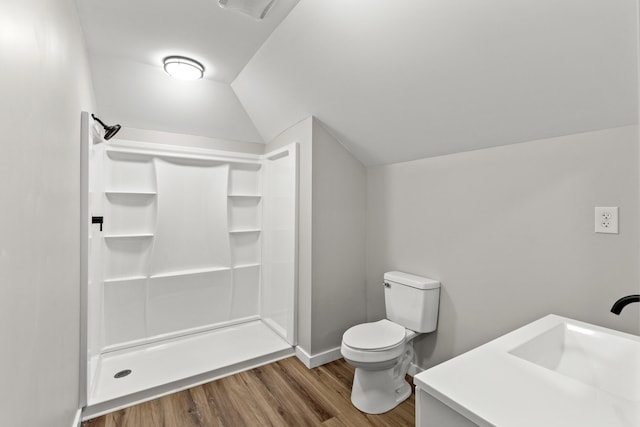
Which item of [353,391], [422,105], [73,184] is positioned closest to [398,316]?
[353,391]

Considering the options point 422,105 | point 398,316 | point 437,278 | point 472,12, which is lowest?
point 398,316

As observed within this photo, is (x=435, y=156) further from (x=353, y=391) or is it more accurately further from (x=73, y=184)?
(x=73, y=184)

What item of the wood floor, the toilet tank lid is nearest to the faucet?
the toilet tank lid

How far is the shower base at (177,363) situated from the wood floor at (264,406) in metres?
0.07

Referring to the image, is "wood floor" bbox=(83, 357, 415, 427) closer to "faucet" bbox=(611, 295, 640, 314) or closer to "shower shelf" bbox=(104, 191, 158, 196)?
"faucet" bbox=(611, 295, 640, 314)

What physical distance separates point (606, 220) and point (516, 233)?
1.23 feet

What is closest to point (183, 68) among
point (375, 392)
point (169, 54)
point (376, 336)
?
point (169, 54)

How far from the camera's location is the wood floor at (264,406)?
5.86 feet

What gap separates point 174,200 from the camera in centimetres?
283

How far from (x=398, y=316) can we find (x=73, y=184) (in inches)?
82.4

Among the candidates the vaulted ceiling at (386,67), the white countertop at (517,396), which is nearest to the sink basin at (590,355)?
the white countertop at (517,396)

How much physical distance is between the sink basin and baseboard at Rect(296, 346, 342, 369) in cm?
155

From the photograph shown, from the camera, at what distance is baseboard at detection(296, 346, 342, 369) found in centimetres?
235

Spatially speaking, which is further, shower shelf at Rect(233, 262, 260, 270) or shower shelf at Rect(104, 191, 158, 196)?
shower shelf at Rect(233, 262, 260, 270)
